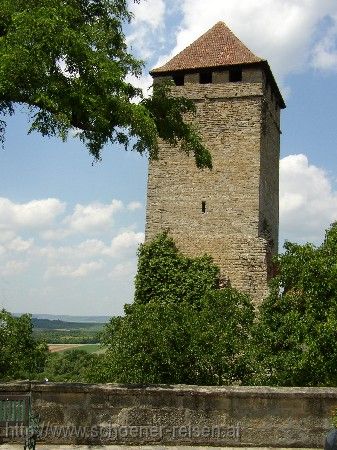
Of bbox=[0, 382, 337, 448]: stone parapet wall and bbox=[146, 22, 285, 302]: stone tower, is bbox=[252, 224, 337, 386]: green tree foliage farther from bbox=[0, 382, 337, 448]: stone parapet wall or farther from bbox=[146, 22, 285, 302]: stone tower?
bbox=[146, 22, 285, 302]: stone tower

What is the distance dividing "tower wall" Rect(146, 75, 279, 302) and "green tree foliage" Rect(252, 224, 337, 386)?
6.51 metres

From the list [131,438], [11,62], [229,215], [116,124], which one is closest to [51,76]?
[11,62]

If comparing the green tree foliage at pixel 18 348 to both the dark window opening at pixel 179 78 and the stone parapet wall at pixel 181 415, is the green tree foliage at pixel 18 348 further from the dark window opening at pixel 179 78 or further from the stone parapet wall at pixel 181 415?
the dark window opening at pixel 179 78

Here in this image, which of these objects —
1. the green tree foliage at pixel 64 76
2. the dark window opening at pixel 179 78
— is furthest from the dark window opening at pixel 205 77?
the green tree foliage at pixel 64 76

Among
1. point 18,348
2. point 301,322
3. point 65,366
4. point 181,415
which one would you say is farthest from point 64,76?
point 65,366

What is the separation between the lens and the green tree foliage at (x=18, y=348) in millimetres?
16219

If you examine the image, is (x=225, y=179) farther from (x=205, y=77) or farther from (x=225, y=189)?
(x=205, y=77)

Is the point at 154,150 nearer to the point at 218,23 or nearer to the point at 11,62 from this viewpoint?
the point at 11,62

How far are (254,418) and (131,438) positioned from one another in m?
1.50

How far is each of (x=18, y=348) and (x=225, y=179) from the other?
9029 mm

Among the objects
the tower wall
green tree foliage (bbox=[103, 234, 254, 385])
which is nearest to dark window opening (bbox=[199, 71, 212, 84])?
the tower wall

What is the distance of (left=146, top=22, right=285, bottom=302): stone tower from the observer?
1936cm

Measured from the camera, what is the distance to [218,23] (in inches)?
925

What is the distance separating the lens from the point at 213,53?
21.8 m
